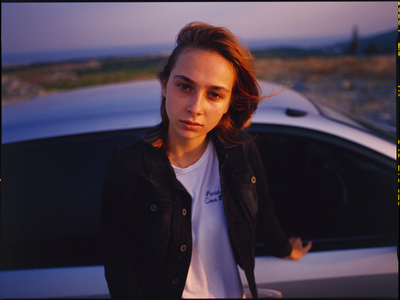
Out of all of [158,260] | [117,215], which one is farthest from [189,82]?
[158,260]

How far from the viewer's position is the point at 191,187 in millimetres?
1123

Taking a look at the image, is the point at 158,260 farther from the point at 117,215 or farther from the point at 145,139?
the point at 145,139

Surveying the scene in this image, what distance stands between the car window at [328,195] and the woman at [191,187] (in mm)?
455

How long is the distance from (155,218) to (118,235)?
0.17 meters

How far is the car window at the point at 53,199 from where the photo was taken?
1452 mm

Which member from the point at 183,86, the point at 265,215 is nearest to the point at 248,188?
the point at 265,215

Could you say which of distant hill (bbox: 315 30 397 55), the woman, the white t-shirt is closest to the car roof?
the woman

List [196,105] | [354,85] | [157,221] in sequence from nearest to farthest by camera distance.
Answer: [196,105]
[157,221]
[354,85]

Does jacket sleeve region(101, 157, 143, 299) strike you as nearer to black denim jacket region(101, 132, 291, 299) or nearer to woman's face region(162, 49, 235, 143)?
black denim jacket region(101, 132, 291, 299)

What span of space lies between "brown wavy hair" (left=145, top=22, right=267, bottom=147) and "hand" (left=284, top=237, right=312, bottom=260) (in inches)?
31.1

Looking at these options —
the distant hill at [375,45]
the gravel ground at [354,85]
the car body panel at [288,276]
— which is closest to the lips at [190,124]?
the car body panel at [288,276]

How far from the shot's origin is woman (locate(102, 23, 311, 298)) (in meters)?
1.00

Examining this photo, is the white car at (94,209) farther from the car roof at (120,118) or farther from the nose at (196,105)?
the nose at (196,105)

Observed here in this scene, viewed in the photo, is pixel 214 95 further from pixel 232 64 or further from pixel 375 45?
pixel 375 45
